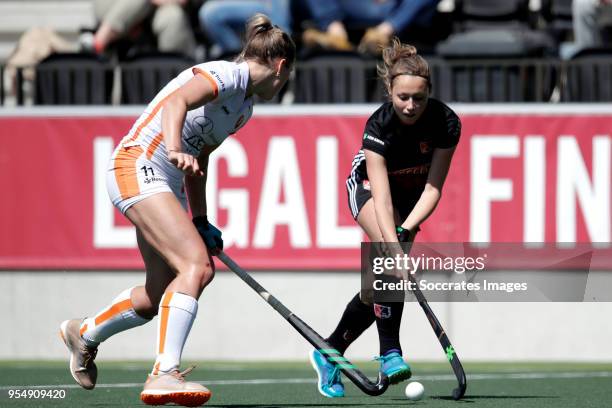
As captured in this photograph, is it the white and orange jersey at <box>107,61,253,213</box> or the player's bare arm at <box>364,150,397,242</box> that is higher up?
the white and orange jersey at <box>107,61,253,213</box>

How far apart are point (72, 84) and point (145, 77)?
23.1 inches

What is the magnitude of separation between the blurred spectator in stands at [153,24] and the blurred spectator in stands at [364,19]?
1090mm

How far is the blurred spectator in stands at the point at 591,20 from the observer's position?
36.7ft

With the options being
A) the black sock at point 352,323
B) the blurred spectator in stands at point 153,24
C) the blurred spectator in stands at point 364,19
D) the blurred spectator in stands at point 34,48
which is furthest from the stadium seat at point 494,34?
the black sock at point 352,323

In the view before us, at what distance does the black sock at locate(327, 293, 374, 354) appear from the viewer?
23.3 feet

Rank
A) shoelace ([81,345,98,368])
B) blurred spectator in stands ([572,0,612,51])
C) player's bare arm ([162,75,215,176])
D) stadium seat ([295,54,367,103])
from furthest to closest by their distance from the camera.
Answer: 1. blurred spectator in stands ([572,0,612,51])
2. stadium seat ([295,54,367,103])
3. shoelace ([81,345,98,368])
4. player's bare arm ([162,75,215,176])

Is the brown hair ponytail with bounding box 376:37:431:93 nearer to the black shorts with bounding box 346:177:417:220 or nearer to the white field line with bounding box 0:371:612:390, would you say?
the black shorts with bounding box 346:177:417:220

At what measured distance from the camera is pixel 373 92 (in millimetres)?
10547

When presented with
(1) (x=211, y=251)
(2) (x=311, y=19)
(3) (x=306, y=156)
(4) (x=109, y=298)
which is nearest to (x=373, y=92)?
(3) (x=306, y=156)

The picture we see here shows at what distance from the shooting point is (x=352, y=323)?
710 centimetres

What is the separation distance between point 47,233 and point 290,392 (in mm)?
3763

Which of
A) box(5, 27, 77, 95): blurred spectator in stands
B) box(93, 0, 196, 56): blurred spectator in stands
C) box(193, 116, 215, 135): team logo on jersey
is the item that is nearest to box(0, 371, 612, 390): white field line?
box(193, 116, 215, 135): team logo on jersey

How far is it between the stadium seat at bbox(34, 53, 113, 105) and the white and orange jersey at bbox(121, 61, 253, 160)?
4.59 metres

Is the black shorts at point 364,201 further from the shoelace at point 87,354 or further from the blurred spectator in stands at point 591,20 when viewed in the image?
the blurred spectator in stands at point 591,20
